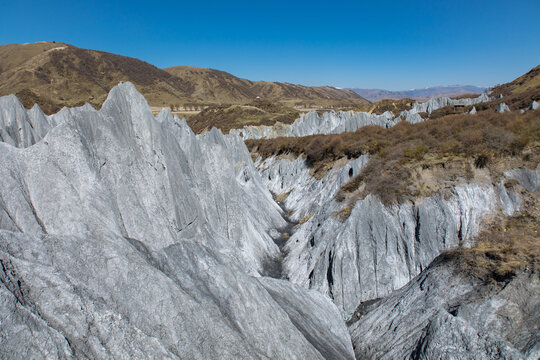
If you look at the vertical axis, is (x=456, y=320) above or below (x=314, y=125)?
below

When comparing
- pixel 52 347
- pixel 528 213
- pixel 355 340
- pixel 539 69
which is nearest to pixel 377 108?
pixel 539 69

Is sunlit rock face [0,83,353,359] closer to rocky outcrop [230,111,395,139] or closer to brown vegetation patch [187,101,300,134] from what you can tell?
rocky outcrop [230,111,395,139]

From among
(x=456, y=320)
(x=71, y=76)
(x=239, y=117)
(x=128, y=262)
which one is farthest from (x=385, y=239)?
(x=71, y=76)

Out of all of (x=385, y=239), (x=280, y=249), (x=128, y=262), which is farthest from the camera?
(x=280, y=249)

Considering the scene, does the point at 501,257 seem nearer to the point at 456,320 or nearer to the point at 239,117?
the point at 456,320

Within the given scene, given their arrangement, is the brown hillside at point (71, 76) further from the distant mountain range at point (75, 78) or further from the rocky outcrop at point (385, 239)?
the rocky outcrop at point (385, 239)

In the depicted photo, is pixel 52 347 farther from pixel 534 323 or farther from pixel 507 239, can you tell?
pixel 507 239

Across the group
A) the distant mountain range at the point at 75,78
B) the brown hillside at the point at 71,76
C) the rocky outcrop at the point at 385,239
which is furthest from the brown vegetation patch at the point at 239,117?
the rocky outcrop at the point at 385,239
